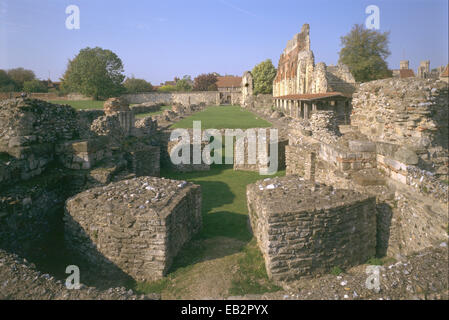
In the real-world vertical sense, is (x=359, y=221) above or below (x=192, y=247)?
above

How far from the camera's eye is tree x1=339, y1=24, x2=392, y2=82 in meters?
38.8

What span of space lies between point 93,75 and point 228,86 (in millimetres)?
36588

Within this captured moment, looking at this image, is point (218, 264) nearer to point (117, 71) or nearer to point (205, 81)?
point (117, 71)

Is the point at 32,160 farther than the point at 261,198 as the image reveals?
Yes

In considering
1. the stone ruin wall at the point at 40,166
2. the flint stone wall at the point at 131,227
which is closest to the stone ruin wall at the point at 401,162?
the flint stone wall at the point at 131,227

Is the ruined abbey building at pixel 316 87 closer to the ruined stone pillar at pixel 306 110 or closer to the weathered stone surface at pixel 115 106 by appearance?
the ruined stone pillar at pixel 306 110

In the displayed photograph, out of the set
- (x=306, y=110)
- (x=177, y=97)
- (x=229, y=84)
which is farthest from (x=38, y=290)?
(x=229, y=84)

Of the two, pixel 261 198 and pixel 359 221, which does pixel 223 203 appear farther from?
pixel 359 221

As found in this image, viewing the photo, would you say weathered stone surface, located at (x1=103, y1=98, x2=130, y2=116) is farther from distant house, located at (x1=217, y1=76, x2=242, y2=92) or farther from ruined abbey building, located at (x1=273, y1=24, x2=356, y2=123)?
distant house, located at (x1=217, y1=76, x2=242, y2=92)

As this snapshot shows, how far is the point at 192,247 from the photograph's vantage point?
16.9 feet

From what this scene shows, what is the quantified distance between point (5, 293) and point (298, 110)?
24.5 m

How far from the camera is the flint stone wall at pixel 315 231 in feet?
13.1
